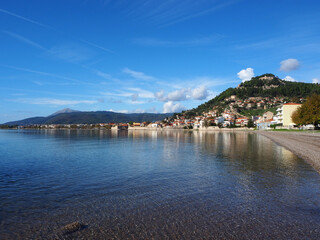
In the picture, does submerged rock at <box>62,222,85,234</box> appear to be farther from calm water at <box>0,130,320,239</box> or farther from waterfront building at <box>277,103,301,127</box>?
waterfront building at <box>277,103,301,127</box>

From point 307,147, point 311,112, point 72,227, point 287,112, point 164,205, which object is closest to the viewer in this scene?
point 72,227

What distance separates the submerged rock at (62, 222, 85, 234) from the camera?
25.7 ft

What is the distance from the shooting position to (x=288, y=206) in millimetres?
9914

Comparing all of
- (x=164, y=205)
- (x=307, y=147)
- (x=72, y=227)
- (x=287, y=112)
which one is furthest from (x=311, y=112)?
(x=72, y=227)

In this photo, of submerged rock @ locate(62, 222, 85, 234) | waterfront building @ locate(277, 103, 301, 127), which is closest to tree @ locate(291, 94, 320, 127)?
waterfront building @ locate(277, 103, 301, 127)

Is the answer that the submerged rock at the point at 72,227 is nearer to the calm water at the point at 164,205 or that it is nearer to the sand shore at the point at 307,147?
the calm water at the point at 164,205

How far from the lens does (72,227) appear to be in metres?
8.08

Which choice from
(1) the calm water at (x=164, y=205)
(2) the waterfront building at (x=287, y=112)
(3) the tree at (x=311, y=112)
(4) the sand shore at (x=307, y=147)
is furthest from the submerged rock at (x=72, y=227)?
(2) the waterfront building at (x=287, y=112)

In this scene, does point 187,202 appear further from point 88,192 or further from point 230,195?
point 88,192

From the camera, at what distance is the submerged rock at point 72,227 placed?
308 inches

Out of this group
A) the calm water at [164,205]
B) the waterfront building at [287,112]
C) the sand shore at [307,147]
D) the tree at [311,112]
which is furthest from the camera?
the waterfront building at [287,112]

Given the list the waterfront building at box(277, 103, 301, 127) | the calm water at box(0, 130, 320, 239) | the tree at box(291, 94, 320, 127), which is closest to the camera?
the calm water at box(0, 130, 320, 239)

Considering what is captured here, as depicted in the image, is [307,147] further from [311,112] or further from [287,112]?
[287,112]

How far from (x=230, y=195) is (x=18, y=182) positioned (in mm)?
12494
